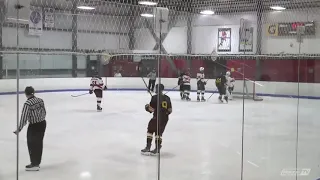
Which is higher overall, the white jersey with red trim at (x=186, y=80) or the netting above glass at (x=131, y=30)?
the netting above glass at (x=131, y=30)

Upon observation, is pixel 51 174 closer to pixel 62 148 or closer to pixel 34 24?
pixel 62 148

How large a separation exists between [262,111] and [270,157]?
453cm

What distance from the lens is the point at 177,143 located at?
567 cm

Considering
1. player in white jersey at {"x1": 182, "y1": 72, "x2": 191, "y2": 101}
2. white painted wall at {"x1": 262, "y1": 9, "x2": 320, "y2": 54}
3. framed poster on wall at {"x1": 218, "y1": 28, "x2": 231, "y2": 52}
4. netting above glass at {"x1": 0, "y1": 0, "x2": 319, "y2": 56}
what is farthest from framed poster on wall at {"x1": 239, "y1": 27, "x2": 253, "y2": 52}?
player in white jersey at {"x1": 182, "y1": 72, "x2": 191, "y2": 101}

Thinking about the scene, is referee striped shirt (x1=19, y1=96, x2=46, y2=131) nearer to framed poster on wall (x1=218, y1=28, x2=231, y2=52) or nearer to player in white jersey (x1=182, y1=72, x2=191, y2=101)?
framed poster on wall (x1=218, y1=28, x2=231, y2=52)

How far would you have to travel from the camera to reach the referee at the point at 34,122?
3423 mm

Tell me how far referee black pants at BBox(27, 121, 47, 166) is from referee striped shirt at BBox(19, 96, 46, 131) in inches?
2.2

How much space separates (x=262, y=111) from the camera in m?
9.06

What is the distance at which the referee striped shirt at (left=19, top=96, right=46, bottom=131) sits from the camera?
11.2 feet

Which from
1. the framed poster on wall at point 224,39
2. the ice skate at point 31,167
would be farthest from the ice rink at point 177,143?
the framed poster on wall at point 224,39

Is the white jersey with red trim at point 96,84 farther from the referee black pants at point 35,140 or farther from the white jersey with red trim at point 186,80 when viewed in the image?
the referee black pants at point 35,140

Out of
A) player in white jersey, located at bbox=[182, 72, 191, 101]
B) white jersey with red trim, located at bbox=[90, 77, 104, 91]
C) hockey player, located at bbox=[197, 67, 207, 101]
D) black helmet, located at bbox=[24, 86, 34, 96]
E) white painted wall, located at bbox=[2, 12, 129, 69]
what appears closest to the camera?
white painted wall, located at bbox=[2, 12, 129, 69]

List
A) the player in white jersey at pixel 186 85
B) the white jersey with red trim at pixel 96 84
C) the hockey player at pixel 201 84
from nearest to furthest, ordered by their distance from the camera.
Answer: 1. the white jersey with red trim at pixel 96 84
2. the hockey player at pixel 201 84
3. the player in white jersey at pixel 186 85

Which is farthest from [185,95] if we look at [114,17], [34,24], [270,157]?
[34,24]
